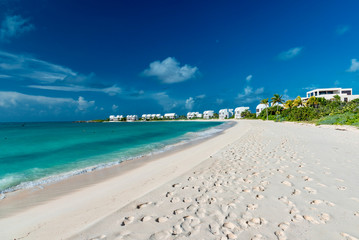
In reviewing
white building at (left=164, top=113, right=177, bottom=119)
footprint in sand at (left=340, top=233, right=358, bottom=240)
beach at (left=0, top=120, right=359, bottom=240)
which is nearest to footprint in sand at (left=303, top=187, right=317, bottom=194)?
beach at (left=0, top=120, right=359, bottom=240)

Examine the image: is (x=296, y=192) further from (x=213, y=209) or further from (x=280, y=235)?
(x=213, y=209)

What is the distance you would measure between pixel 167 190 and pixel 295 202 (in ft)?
9.15

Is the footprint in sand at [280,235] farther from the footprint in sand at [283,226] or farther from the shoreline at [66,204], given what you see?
the shoreline at [66,204]

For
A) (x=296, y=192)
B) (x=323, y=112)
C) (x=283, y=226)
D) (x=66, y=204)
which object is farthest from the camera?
(x=323, y=112)

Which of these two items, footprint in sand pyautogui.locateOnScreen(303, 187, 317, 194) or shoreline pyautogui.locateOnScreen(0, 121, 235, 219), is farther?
shoreline pyautogui.locateOnScreen(0, 121, 235, 219)

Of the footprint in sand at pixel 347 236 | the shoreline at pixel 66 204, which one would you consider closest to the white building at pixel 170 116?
the shoreline at pixel 66 204

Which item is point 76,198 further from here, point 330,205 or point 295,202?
point 330,205

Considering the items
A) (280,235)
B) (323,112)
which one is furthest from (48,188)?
(323,112)

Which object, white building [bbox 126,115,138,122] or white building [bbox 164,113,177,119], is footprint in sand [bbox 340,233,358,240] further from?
white building [bbox 126,115,138,122]

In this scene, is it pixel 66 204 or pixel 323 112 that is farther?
pixel 323 112

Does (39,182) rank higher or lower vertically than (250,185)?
lower

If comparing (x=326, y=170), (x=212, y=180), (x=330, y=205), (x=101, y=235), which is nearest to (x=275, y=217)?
(x=330, y=205)

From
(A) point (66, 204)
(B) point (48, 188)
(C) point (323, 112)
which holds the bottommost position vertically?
(B) point (48, 188)

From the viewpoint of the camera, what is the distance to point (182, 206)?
346 centimetres
